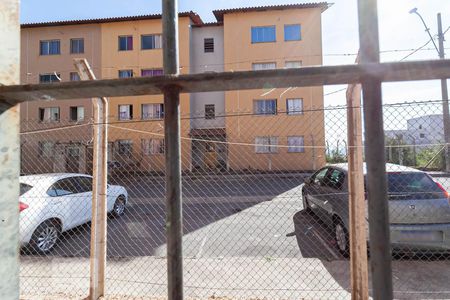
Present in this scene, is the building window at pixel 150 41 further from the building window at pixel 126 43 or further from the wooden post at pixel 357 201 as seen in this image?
the wooden post at pixel 357 201

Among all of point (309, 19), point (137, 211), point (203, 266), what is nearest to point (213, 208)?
point (137, 211)

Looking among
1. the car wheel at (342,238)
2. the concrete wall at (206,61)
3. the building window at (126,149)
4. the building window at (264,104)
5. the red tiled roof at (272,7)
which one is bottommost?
the car wheel at (342,238)

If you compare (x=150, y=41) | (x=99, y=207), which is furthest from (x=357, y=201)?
(x=150, y=41)

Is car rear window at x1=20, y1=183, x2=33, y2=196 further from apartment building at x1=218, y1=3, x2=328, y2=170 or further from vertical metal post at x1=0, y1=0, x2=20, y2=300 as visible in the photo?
apartment building at x1=218, y1=3, x2=328, y2=170

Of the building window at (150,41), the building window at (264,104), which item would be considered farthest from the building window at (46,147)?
the building window at (264,104)

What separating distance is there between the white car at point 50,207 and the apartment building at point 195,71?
12971 mm

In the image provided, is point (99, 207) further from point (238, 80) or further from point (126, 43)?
point (126, 43)

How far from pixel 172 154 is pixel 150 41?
2794 cm

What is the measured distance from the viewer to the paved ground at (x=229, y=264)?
399cm

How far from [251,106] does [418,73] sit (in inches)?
913

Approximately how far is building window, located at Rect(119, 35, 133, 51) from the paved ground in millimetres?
22171

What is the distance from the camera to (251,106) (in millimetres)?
24203

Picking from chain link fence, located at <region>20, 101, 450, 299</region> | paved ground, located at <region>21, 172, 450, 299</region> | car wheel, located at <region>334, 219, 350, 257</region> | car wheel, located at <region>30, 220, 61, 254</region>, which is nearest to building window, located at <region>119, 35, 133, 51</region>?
chain link fence, located at <region>20, 101, 450, 299</region>

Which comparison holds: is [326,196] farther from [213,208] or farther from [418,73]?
[418,73]
